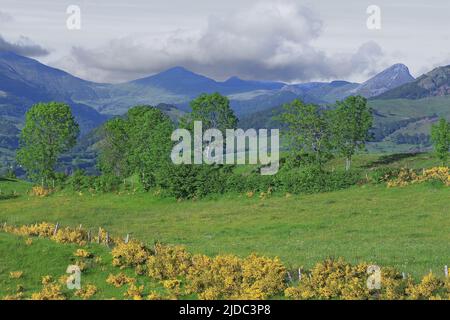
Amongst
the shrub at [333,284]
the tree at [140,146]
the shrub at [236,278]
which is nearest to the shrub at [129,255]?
the shrub at [236,278]

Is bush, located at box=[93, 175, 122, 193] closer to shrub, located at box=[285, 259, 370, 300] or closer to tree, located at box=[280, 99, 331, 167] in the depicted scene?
tree, located at box=[280, 99, 331, 167]

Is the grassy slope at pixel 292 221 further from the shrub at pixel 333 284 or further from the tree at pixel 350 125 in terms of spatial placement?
the tree at pixel 350 125

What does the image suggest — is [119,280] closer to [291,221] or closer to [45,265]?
[45,265]

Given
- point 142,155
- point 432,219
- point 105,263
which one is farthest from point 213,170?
point 105,263

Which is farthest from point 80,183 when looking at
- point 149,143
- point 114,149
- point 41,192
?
point 114,149

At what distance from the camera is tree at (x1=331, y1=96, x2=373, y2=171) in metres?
102

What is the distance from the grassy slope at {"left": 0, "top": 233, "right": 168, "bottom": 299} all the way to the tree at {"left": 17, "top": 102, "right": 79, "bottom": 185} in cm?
6491

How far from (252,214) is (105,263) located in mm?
30904

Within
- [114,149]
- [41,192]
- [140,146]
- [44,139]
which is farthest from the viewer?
[114,149]

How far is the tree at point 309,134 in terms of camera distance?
324 ft

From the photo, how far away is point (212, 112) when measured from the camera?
363 feet

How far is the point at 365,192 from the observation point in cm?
7088

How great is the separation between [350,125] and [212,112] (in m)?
29.6
